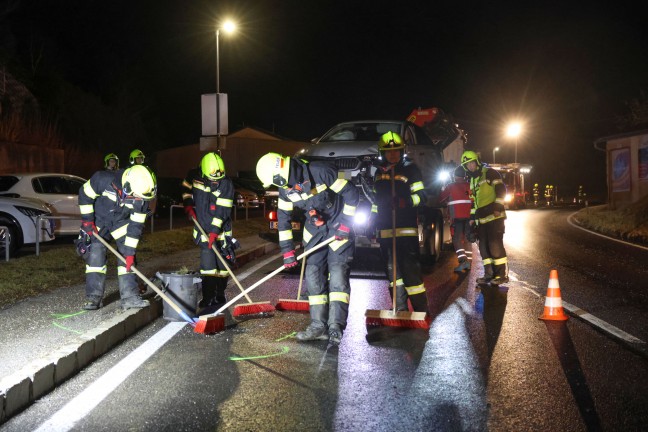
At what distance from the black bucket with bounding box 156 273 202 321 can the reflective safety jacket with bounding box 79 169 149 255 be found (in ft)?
2.36

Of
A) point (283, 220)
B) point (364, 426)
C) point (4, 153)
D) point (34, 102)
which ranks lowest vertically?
point (364, 426)

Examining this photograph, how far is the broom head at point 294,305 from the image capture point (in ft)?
25.5

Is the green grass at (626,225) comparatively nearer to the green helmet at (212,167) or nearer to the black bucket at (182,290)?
the green helmet at (212,167)

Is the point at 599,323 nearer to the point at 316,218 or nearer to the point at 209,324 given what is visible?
the point at 316,218

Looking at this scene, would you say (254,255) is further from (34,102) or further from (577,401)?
(34,102)

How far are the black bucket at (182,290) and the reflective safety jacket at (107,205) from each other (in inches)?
28.4

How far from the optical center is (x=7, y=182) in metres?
13.7

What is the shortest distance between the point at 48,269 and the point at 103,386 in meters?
6.08

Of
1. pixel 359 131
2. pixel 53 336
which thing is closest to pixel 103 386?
pixel 53 336

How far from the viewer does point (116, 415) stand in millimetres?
4391

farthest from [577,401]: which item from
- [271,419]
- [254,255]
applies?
[254,255]

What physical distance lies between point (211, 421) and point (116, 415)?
0.62m

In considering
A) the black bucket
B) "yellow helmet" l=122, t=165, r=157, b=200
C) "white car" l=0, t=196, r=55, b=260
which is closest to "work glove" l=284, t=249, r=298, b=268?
the black bucket

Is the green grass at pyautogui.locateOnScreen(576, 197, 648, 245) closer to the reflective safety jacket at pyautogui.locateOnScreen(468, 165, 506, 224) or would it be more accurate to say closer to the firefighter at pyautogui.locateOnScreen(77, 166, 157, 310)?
the reflective safety jacket at pyautogui.locateOnScreen(468, 165, 506, 224)
